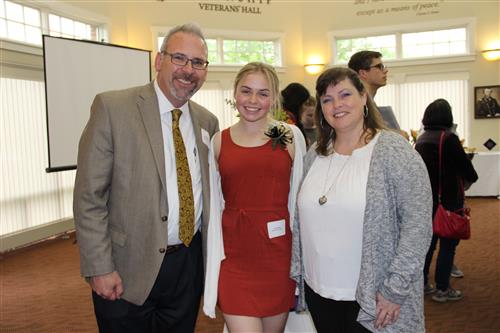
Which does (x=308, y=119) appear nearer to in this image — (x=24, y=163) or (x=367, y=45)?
(x=24, y=163)

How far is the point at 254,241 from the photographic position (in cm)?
236

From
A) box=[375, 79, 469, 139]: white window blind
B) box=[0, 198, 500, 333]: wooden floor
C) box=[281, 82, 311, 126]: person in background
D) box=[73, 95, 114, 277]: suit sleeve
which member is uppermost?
box=[375, 79, 469, 139]: white window blind

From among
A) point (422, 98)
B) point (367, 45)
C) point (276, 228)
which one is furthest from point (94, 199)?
point (367, 45)

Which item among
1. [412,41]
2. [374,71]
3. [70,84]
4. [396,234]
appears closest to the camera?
[396,234]

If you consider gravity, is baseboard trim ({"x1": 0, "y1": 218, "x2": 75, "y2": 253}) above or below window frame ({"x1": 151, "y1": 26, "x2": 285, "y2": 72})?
below

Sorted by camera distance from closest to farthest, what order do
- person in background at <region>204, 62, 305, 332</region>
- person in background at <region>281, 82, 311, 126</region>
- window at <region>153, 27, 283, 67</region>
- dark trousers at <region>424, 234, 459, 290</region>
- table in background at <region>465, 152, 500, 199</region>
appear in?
person in background at <region>204, 62, 305, 332</region> < person in background at <region>281, 82, 311, 126</region> < dark trousers at <region>424, 234, 459, 290</region> < table in background at <region>465, 152, 500, 199</region> < window at <region>153, 27, 283, 67</region>

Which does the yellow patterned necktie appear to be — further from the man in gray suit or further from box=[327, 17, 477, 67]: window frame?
box=[327, 17, 477, 67]: window frame

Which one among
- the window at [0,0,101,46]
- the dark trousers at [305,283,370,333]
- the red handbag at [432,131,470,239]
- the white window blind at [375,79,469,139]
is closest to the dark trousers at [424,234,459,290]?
the red handbag at [432,131,470,239]

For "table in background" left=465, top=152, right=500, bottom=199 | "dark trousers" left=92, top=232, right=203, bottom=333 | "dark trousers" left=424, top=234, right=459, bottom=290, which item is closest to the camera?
"dark trousers" left=92, top=232, right=203, bottom=333

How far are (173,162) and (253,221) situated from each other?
51 centimetres

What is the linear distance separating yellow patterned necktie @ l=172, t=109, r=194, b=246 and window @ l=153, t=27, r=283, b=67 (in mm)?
8568

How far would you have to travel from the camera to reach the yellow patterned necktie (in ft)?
7.17

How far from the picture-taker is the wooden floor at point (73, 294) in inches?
159

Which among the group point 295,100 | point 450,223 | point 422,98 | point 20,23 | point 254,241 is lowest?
point 450,223
